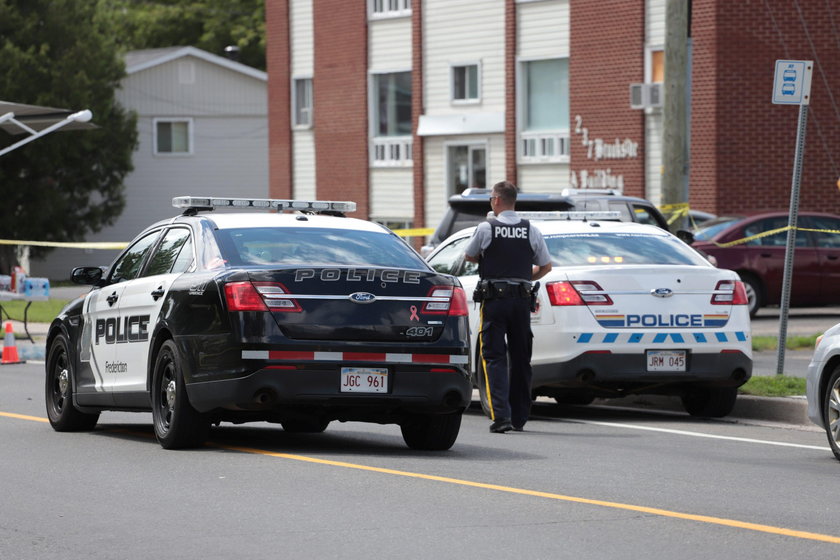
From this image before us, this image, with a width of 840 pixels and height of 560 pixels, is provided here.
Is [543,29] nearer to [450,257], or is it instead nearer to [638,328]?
[450,257]

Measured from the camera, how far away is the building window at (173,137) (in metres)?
51.3

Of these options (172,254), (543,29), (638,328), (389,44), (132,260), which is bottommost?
(638,328)

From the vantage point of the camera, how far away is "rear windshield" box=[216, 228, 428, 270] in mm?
10477

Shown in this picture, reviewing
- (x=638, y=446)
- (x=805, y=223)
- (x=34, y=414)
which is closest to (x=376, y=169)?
(x=805, y=223)

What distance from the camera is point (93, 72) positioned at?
44531mm

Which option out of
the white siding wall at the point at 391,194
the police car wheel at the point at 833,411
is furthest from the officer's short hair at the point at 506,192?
the white siding wall at the point at 391,194

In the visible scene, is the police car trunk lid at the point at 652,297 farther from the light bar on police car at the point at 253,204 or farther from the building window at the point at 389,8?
the building window at the point at 389,8

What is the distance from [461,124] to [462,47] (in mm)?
1676

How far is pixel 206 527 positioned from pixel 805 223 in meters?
19.1

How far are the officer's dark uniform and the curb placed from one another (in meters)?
2.41

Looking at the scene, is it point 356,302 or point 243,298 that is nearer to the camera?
point 243,298

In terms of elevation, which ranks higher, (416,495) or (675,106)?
(675,106)

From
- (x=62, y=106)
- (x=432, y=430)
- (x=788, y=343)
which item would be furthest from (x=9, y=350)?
(x=62, y=106)

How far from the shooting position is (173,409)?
411 inches
